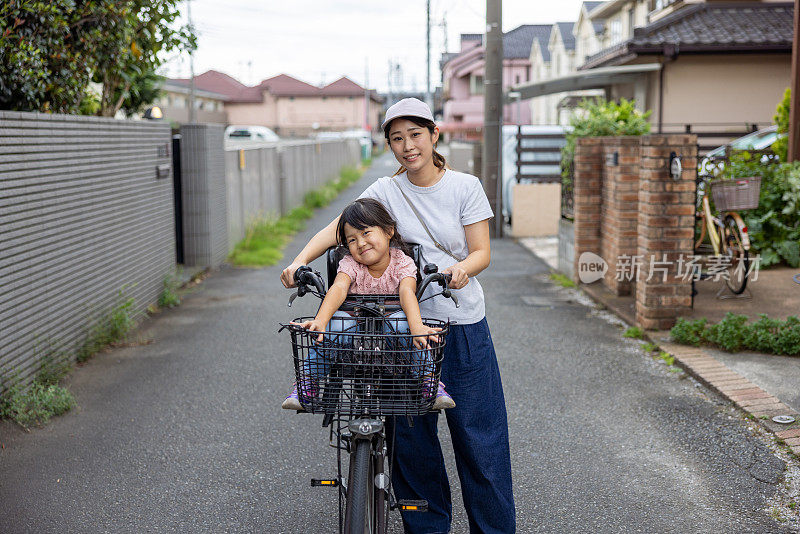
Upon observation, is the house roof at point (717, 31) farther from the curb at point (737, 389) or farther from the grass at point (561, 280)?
the curb at point (737, 389)

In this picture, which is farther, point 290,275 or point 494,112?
point 494,112

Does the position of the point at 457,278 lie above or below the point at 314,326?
above

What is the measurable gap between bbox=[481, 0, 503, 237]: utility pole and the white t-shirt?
11179mm

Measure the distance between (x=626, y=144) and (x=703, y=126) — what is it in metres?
11.0

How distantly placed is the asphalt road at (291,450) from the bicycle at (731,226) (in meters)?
1.80

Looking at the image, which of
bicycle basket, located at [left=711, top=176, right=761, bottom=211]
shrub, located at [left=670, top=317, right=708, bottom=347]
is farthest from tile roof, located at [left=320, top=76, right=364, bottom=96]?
shrub, located at [left=670, top=317, right=708, bottom=347]

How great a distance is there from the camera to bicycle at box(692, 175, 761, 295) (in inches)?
316

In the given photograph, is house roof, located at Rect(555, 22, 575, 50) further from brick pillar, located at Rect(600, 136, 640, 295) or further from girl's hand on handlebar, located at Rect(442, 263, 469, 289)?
girl's hand on handlebar, located at Rect(442, 263, 469, 289)

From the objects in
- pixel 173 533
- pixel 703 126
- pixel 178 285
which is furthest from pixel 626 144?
pixel 703 126

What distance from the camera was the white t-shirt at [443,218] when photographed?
122 inches

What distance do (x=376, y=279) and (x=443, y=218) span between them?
38cm

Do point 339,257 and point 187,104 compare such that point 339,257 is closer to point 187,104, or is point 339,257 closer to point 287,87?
point 187,104

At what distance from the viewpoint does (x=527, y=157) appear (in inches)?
605

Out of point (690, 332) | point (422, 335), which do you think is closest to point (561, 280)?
point (690, 332)
